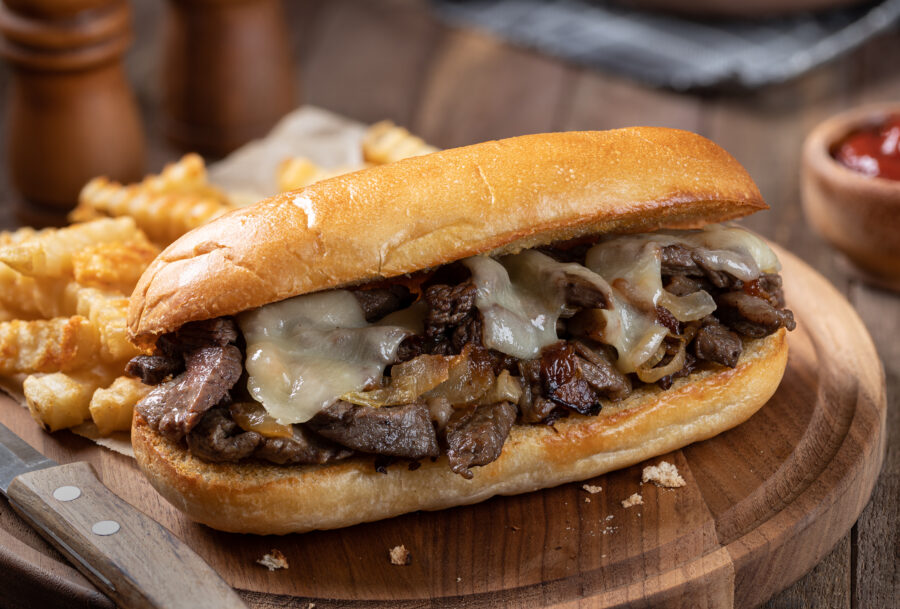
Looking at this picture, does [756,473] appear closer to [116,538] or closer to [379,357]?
[379,357]

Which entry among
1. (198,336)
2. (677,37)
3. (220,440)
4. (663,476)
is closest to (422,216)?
(198,336)

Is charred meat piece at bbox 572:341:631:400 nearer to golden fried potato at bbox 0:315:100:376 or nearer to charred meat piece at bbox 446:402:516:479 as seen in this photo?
charred meat piece at bbox 446:402:516:479

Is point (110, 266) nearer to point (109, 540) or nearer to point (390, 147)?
point (109, 540)

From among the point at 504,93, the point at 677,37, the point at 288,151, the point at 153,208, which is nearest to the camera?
the point at 153,208

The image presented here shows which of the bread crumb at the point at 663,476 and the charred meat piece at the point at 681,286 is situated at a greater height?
the charred meat piece at the point at 681,286

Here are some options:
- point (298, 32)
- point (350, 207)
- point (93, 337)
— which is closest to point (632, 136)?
point (350, 207)

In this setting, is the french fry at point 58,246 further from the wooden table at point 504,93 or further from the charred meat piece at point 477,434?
the wooden table at point 504,93

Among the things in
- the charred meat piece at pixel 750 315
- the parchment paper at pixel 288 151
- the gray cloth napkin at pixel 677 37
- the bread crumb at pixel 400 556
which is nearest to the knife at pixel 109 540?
the bread crumb at pixel 400 556
